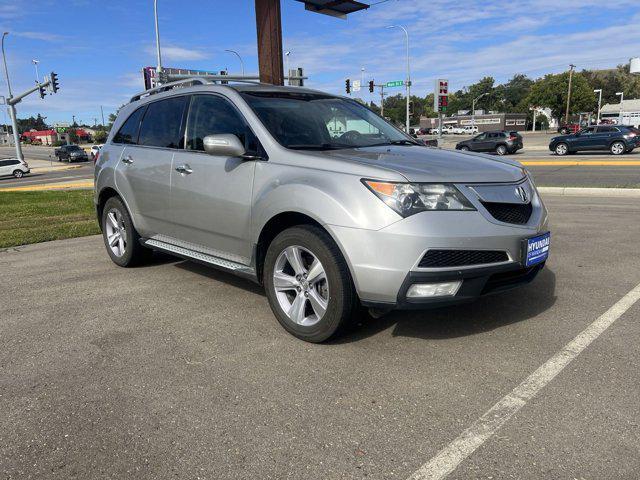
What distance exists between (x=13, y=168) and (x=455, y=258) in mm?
43149

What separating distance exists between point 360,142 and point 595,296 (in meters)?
2.40

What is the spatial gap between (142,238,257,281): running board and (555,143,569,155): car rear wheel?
28394 mm

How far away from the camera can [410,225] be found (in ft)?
10.0

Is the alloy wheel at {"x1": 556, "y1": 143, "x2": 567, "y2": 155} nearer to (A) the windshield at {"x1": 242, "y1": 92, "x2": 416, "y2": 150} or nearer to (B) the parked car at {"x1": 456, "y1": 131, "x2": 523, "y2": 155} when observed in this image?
(B) the parked car at {"x1": 456, "y1": 131, "x2": 523, "y2": 155}

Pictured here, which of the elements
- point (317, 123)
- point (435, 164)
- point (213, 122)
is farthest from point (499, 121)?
point (435, 164)

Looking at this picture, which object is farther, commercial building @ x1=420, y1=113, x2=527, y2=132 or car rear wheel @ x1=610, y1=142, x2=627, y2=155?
commercial building @ x1=420, y1=113, x2=527, y2=132

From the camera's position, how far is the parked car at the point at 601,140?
26547 mm

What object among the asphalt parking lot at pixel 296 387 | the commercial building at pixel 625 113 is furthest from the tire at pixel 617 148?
the commercial building at pixel 625 113

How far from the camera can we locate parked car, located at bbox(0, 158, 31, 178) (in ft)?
126

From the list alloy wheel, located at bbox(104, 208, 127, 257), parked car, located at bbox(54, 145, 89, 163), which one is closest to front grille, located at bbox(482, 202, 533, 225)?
alloy wheel, located at bbox(104, 208, 127, 257)

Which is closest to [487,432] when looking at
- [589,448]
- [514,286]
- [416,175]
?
[589,448]

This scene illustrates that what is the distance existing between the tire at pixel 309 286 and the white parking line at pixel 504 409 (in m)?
1.08

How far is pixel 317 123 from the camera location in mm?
4254

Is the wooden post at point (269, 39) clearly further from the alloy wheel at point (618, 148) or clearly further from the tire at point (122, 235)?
the alloy wheel at point (618, 148)
